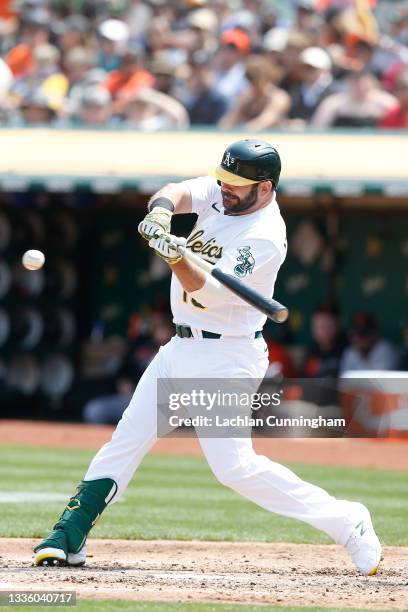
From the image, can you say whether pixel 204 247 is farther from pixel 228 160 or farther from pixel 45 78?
pixel 45 78

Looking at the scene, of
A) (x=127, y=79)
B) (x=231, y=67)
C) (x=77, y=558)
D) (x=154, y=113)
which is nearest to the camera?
(x=77, y=558)

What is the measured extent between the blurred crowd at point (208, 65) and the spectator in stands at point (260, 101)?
0.01 m

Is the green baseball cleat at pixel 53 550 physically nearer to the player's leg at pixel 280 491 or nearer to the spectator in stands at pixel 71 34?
the player's leg at pixel 280 491

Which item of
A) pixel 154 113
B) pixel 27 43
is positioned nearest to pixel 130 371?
pixel 154 113

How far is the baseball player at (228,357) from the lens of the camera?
5117mm

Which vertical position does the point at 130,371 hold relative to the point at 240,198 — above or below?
below

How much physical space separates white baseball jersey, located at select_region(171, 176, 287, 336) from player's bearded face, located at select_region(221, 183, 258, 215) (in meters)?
0.04

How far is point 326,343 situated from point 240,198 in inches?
285

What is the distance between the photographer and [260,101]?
12391mm

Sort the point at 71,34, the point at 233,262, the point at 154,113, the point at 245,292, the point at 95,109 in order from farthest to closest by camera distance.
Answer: the point at 71,34, the point at 95,109, the point at 154,113, the point at 233,262, the point at 245,292

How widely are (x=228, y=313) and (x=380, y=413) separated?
6615mm

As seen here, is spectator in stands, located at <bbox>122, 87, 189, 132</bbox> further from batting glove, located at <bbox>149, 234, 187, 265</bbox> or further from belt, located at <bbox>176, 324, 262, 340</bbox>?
batting glove, located at <bbox>149, 234, 187, 265</bbox>

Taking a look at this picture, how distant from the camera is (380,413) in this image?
455 inches

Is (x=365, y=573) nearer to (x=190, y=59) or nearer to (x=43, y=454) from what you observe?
(x=43, y=454)
